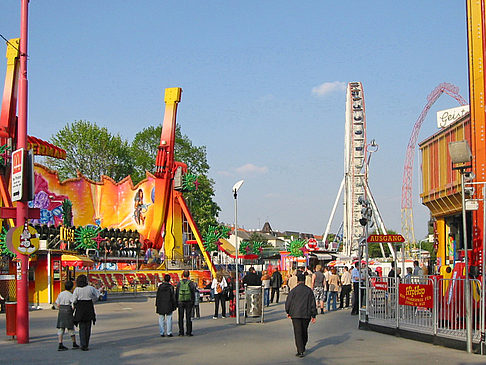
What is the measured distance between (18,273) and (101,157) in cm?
→ 5696

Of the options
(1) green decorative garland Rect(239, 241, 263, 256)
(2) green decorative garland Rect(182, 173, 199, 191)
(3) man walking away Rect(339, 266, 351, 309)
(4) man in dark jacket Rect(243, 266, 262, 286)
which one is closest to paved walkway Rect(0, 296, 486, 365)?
(4) man in dark jacket Rect(243, 266, 262, 286)

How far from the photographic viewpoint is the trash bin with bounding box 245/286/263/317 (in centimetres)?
2019

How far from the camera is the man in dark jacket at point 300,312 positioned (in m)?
12.9

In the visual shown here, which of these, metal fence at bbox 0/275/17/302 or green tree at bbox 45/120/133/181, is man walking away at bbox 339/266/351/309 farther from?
green tree at bbox 45/120/133/181

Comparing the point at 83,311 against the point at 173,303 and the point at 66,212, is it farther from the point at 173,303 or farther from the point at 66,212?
the point at 66,212

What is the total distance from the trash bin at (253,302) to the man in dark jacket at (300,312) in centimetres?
707

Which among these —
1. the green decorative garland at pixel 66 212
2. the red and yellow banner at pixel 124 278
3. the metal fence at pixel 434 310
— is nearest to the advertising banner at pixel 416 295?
the metal fence at pixel 434 310

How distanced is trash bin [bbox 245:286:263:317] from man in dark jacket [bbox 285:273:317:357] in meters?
7.07

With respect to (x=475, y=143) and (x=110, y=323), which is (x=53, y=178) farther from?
(x=475, y=143)

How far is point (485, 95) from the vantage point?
52.2 ft

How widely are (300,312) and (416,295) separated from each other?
3724 mm

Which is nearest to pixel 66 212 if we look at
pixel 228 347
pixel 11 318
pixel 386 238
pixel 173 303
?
pixel 11 318

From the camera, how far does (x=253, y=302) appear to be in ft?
66.3

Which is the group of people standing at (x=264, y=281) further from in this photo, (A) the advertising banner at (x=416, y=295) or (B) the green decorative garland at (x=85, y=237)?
(B) the green decorative garland at (x=85, y=237)
